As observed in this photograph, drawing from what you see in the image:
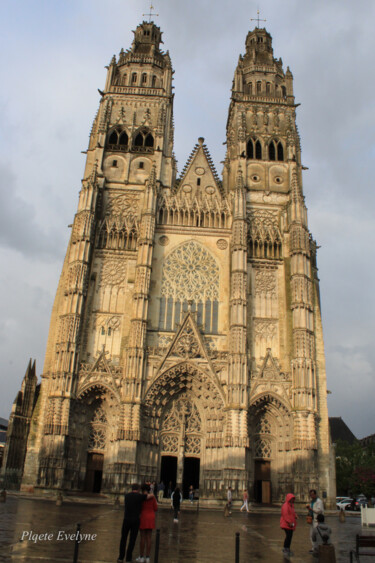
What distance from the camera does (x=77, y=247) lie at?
32188 millimetres

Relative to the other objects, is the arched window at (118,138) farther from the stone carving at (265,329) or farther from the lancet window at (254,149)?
the stone carving at (265,329)

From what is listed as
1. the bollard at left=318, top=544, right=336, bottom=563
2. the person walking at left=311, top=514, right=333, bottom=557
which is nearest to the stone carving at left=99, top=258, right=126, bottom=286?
the person walking at left=311, top=514, right=333, bottom=557

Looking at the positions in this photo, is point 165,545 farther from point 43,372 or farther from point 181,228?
point 181,228

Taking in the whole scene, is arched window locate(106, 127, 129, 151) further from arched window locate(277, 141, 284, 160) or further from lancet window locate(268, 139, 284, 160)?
arched window locate(277, 141, 284, 160)

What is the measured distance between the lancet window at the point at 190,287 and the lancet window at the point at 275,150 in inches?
421

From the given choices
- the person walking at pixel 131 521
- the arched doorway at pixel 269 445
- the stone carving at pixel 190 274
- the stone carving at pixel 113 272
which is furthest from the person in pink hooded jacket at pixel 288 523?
the stone carving at pixel 113 272

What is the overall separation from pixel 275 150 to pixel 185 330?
688 inches

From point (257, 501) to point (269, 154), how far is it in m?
25.6

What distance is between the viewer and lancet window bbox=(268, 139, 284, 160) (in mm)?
39312

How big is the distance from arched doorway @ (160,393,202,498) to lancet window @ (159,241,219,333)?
5.13 metres

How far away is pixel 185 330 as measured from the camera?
1219 inches

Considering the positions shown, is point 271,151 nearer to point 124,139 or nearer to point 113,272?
point 124,139

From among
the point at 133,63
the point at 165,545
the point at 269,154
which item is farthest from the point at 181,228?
the point at 165,545

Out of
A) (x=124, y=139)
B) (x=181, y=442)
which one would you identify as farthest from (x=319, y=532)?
(x=124, y=139)
